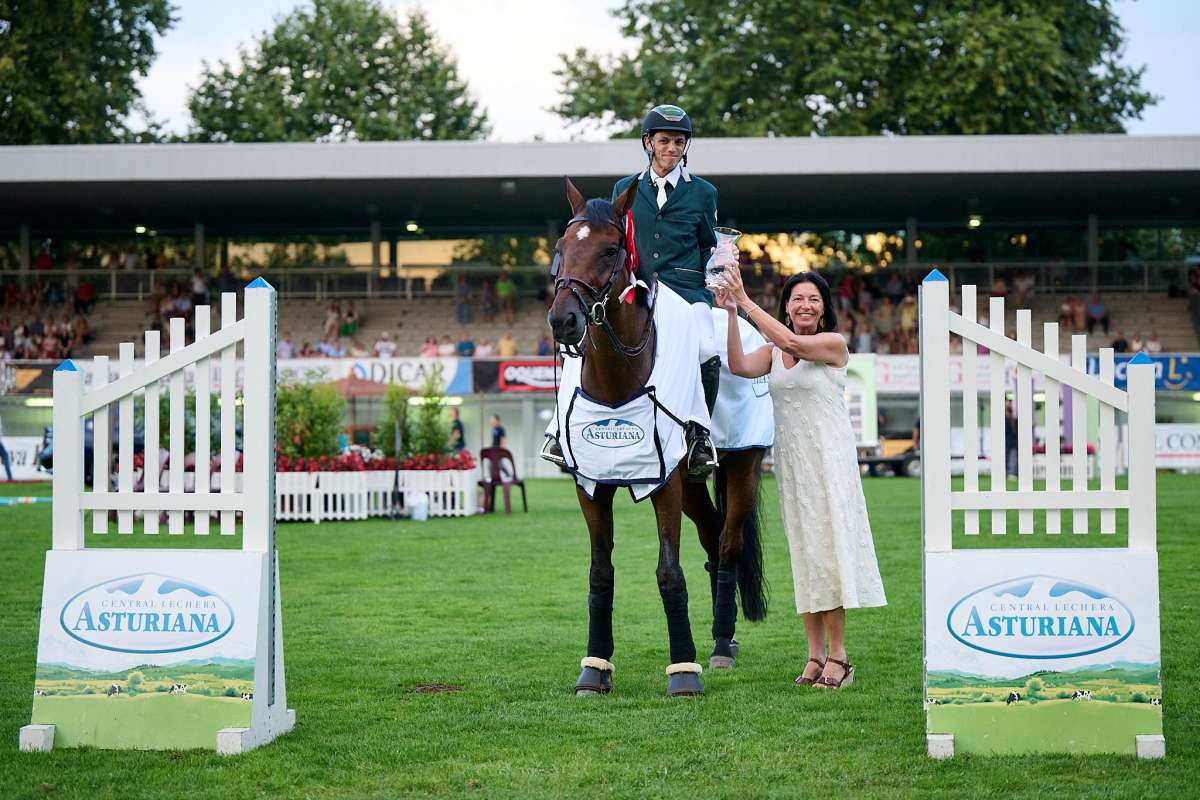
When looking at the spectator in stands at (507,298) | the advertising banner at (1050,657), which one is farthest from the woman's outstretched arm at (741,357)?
the spectator in stands at (507,298)

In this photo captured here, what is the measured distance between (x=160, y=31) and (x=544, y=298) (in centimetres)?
2391

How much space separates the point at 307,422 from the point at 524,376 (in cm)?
1328

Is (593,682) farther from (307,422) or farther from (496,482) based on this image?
(496,482)

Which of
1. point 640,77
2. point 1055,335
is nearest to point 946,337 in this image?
point 1055,335

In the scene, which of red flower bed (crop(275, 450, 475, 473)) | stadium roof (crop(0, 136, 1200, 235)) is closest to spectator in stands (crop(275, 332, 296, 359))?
stadium roof (crop(0, 136, 1200, 235))

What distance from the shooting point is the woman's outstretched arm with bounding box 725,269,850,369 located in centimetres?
655

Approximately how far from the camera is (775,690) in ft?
21.8

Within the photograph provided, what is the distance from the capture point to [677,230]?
7.25 meters

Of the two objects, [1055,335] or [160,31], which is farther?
[160,31]

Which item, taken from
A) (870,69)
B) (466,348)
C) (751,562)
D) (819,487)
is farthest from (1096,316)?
(819,487)

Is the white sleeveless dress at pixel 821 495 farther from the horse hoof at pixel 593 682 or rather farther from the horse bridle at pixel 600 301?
the horse hoof at pixel 593 682

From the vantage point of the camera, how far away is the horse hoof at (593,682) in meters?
6.51

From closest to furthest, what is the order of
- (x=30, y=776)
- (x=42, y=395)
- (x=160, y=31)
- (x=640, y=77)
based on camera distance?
(x=30, y=776) → (x=42, y=395) → (x=640, y=77) → (x=160, y=31)

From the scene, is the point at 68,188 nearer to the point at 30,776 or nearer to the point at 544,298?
the point at 544,298
